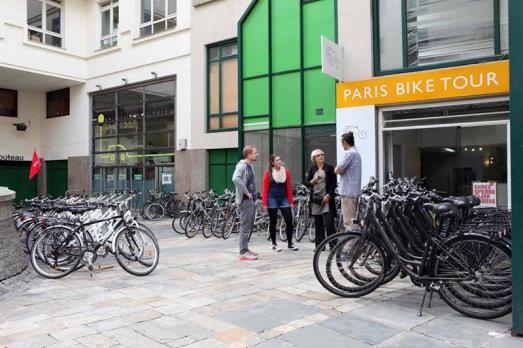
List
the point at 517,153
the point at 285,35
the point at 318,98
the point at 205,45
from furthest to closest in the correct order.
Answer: the point at 205,45, the point at 285,35, the point at 318,98, the point at 517,153

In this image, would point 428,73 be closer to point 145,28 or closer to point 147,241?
point 147,241

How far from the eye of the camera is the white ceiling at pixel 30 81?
18.9 m

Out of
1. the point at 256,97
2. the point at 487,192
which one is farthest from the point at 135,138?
the point at 487,192

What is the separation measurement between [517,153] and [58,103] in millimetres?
21569

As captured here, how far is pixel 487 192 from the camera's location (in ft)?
31.7

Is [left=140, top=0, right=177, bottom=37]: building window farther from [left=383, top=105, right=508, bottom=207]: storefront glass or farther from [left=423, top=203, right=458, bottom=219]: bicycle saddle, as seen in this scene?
[left=423, top=203, right=458, bottom=219]: bicycle saddle

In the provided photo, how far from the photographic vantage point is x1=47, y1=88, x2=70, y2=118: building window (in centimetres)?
2136

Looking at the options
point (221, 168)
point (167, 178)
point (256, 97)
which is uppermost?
point (256, 97)

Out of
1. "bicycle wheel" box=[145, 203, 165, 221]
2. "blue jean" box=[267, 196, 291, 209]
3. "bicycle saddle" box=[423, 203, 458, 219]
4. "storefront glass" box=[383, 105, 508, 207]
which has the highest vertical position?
"storefront glass" box=[383, 105, 508, 207]

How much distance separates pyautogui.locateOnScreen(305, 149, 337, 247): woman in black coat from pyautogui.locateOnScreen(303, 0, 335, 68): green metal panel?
5.21 meters

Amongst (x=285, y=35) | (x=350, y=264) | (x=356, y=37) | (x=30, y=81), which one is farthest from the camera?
(x=30, y=81)

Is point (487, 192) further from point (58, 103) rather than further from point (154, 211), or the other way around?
point (58, 103)

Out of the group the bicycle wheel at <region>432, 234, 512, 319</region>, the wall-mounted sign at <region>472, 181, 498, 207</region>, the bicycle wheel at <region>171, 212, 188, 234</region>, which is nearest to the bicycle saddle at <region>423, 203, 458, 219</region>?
the bicycle wheel at <region>432, 234, 512, 319</region>

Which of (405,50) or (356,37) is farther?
(356,37)
